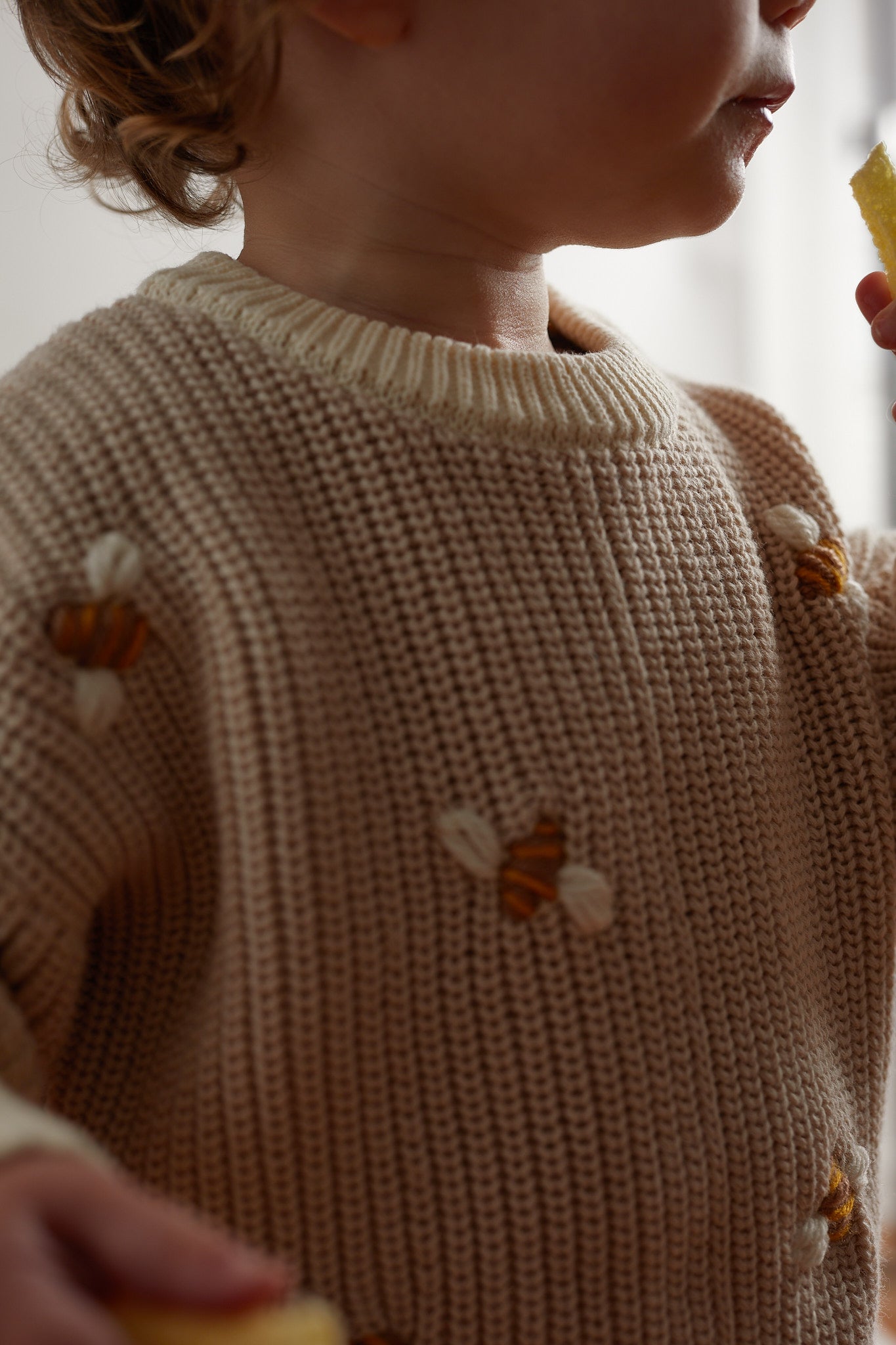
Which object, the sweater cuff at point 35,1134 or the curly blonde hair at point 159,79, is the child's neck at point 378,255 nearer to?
the curly blonde hair at point 159,79

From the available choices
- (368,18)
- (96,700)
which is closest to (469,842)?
(96,700)

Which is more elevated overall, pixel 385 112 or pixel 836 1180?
pixel 385 112

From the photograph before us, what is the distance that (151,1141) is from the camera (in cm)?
51

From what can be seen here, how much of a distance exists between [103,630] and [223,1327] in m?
0.27

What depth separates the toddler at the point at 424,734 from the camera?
1.59 feet

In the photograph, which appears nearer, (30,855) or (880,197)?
(30,855)

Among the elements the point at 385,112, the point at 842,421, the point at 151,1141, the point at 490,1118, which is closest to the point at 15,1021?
the point at 151,1141

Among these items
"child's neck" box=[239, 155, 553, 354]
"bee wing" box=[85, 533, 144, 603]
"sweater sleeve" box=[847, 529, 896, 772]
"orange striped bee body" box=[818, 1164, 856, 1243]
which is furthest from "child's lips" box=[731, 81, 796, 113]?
"orange striped bee body" box=[818, 1164, 856, 1243]

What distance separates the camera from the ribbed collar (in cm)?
54

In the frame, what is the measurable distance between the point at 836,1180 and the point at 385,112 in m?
0.59

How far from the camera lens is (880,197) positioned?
2.17ft

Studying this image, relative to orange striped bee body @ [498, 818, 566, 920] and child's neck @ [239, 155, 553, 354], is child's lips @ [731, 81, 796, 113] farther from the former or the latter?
orange striped bee body @ [498, 818, 566, 920]

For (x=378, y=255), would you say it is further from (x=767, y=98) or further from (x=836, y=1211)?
(x=836, y=1211)

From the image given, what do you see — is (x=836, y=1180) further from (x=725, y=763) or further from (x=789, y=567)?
(x=789, y=567)
